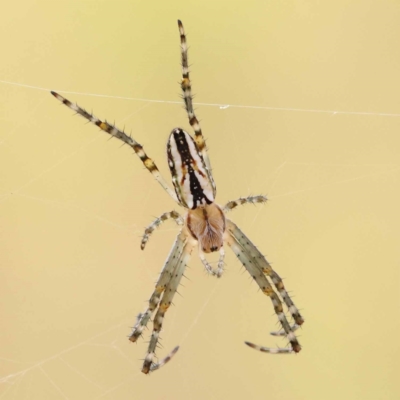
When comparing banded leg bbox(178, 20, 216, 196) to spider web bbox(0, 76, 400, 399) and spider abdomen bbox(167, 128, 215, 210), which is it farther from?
spider web bbox(0, 76, 400, 399)

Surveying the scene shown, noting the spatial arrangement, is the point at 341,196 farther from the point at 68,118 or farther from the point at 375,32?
the point at 68,118

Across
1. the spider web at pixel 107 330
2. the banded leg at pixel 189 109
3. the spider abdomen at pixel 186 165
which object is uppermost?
the banded leg at pixel 189 109

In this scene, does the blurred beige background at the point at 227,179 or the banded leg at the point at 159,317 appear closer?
the banded leg at the point at 159,317

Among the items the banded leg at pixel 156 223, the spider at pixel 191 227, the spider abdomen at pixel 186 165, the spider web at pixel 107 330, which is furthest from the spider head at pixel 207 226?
the spider web at pixel 107 330

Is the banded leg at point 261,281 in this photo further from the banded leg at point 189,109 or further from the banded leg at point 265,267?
the banded leg at point 189,109

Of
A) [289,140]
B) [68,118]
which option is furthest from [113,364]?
[289,140]

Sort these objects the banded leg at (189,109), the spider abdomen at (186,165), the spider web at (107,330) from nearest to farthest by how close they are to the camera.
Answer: the spider abdomen at (186,165) < the banded leg at (189,109) < the spider web at (107,330)

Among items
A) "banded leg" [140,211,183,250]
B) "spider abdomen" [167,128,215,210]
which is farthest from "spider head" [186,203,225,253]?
"spider abdomen" [167,128,215,210]
